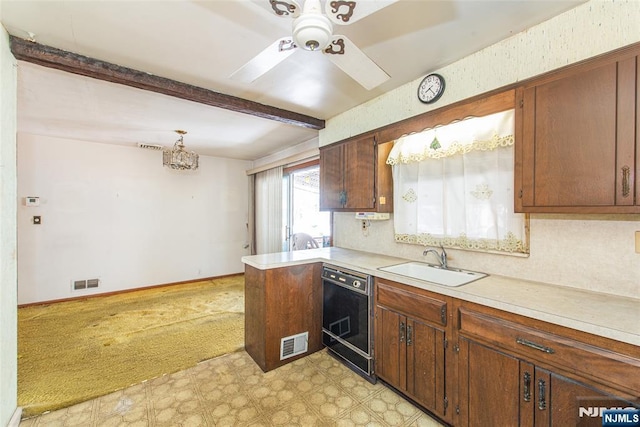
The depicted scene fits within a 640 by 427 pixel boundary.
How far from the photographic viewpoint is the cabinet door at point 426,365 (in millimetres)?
1646

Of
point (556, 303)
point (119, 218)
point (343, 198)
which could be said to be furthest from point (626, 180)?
point (119, 218)

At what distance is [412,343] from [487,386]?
1.55ft

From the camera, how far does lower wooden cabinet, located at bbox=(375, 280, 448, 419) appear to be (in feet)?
5.41

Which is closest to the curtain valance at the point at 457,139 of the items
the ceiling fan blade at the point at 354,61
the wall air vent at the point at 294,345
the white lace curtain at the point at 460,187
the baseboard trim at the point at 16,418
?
the white lace curtain at the point at 460,187

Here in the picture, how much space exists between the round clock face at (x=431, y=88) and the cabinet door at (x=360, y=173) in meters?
0.57

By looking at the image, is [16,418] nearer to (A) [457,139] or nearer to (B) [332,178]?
(B) [332,178]

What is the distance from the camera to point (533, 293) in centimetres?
147

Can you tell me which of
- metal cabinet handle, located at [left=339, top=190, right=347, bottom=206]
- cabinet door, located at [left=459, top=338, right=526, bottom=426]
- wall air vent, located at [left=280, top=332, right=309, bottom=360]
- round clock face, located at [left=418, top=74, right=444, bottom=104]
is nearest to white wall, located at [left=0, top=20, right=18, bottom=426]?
wall air vent, located at [left=280, top=332, right=309, bottom=360]

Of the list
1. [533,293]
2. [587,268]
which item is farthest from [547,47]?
[533,293]

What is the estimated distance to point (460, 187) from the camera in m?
2.08

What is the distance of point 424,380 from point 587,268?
117 cm

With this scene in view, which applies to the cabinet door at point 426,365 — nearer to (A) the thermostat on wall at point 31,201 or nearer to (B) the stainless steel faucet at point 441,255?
(B) the stainless steel faucet at point 441,255

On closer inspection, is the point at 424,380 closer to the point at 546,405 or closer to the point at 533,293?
the point at 546,405

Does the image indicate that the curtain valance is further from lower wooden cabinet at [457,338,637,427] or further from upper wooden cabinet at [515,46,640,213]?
lower wooden cabinet at [457,338,637,427]
